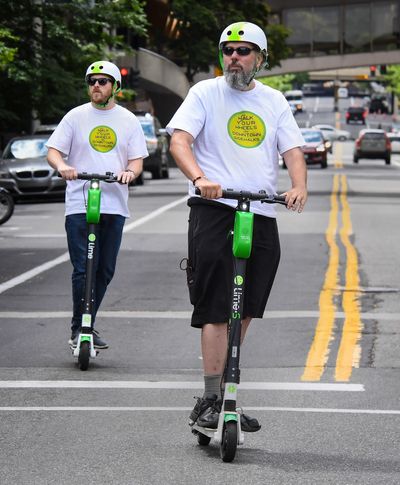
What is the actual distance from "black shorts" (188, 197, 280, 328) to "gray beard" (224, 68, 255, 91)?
1.86 ft

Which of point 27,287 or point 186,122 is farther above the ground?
point 186,122

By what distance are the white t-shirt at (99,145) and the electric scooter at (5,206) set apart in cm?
1502

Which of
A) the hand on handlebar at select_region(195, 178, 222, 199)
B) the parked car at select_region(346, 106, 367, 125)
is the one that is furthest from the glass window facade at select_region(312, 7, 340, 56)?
the hand on handlebar at select_region(195, 178, 222, 199)

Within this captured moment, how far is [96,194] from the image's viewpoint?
9734 mm

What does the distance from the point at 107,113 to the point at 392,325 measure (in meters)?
3.24

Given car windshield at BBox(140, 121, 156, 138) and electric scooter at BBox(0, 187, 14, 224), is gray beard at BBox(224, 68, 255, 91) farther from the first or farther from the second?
car windshield at BBox(140, 121, 156, 138)

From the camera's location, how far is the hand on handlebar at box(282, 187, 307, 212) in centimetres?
683

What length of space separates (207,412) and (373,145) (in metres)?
65.5

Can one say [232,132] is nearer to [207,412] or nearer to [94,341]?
[207,412]

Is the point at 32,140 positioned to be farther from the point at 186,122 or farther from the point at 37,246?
the point at 186,122

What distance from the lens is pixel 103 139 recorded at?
1006 cm

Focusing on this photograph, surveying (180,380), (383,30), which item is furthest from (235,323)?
(383,30)

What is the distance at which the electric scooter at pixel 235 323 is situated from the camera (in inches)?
262

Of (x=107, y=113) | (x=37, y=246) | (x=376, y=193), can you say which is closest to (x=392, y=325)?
(x=107, y=113)
